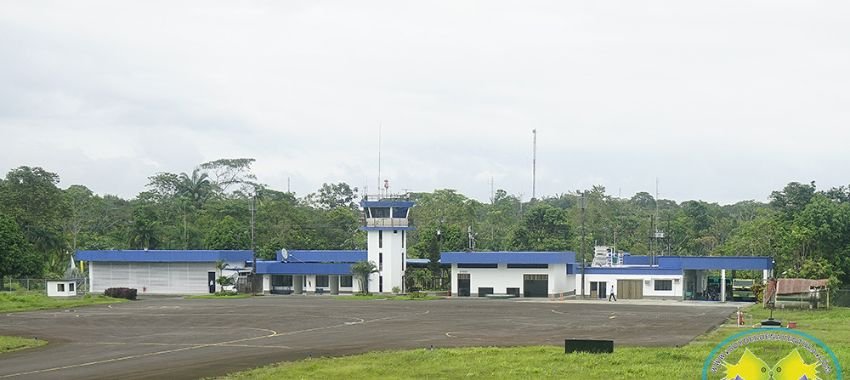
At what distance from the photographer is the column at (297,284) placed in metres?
102

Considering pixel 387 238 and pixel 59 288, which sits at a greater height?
pixel 387 238

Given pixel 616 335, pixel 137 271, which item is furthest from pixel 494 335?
pixel 137 271

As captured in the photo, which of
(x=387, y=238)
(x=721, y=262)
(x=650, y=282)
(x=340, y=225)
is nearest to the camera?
(x=721, y=262)

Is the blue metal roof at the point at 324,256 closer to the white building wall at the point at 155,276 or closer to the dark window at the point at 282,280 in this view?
the dark window at the point at 282,280

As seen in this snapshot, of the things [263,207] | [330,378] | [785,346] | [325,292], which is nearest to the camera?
[330,378]

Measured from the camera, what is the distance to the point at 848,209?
8175cm

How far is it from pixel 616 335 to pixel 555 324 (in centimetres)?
820

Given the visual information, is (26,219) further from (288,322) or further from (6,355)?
(6,355)

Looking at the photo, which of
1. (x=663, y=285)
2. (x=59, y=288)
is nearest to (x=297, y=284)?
(x=59, y=288)

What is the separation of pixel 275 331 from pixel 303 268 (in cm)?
5387

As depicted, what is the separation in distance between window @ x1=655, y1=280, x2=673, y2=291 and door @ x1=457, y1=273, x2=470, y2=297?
59.9ft

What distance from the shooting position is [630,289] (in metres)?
88.1

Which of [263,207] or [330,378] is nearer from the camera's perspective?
[330,378]

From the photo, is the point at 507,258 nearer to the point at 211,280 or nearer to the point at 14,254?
the point at 211,280
